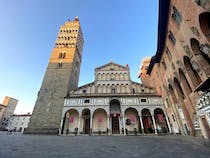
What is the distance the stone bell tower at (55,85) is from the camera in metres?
19.3

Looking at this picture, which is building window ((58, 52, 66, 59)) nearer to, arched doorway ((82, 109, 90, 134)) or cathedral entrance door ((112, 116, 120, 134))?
arched doorway ((82, 109, 90, 134))

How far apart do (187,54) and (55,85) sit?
22666mm

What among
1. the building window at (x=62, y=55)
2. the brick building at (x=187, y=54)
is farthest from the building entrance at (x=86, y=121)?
the brick building at (x=187, y=54)

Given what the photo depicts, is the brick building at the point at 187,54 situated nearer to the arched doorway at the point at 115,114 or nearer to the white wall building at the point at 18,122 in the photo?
the arched doorway at the point at 115,114

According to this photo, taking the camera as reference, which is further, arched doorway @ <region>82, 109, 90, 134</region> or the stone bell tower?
arched doorway @ <region>82, 109, 90, 134</region>

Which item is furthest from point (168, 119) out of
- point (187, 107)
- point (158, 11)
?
point (158, 11)

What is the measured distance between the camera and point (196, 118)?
11.5 meters

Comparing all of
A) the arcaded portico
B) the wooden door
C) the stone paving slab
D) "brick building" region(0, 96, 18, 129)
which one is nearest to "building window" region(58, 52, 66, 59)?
the arcaded portico

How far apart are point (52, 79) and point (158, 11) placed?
22473mm

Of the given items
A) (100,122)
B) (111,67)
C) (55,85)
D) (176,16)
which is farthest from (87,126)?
(176,16)

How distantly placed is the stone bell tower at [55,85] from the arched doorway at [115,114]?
954cm

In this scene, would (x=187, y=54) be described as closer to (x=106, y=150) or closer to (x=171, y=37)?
(x=171, y=37)

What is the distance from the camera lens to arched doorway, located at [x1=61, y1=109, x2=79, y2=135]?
19.8 meters

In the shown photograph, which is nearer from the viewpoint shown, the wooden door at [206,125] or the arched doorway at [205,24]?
the arched doorway at [205,24]
